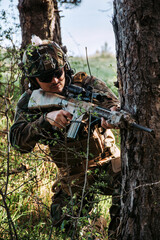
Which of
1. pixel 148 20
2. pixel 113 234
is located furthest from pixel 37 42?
pixel 113 234

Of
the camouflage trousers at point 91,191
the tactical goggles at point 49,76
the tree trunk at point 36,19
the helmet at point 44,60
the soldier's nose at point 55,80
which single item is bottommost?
the camouflage trousers at point 91,191

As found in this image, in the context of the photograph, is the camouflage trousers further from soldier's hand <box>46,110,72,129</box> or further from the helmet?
the helmet

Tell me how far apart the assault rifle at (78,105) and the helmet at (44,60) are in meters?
0.29

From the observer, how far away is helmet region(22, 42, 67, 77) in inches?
122

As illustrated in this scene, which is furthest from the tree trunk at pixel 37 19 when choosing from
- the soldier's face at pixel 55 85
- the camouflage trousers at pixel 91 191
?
the camouflage trousers at pixel 91 191

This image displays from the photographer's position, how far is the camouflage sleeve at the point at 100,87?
3154mm

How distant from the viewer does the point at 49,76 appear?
3195mm

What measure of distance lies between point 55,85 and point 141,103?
54.0 inches

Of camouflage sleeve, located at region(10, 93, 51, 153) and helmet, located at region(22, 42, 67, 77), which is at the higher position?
helmet, located at region(22, 42, 67, 77)

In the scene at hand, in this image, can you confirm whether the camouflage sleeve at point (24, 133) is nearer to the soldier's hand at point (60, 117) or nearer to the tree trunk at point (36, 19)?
the soldier's hand at point (60, 117)

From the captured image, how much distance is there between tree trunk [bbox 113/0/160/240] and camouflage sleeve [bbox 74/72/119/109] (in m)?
0.78

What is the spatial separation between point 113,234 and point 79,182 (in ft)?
3.32

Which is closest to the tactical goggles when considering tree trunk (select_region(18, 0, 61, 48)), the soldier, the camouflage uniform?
the soldier

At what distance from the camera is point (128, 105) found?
2301 millimetres
